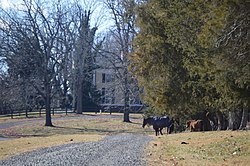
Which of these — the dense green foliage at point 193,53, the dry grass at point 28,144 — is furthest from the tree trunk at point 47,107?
the dense green foliage at point 193,53

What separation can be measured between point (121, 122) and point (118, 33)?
10385 millimetres

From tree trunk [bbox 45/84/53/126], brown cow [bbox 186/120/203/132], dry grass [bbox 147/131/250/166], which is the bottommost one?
dry grass [bbox 147/131/250/166]

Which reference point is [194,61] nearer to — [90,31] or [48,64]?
[48,64]

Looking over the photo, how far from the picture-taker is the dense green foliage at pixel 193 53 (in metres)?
13.0

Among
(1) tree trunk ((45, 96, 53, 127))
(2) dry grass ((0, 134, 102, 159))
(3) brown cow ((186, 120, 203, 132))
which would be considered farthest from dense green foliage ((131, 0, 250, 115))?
(1) tree trunk ((45, 96, 53, 127))

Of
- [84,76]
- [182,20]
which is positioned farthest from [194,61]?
[84,76]

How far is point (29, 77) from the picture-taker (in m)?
55.2

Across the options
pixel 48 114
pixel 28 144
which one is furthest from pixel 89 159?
pixel 48 114

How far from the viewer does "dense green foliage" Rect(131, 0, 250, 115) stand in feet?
42.7

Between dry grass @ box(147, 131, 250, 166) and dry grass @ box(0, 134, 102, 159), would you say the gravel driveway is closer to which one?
dry grass @ box(147, 131, 250, 166)

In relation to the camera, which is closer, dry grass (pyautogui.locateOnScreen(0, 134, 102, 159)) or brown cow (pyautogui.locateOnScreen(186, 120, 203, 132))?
dry grass (pyautogui.locateOnScreen(0, 134, 102, 159))

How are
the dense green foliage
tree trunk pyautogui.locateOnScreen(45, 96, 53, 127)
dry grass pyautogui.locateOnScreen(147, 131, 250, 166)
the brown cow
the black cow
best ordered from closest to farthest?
the dense green foliage → dry grass pyautogui.locateOnScreen(147, 131, 250, 166) → the brown cow → the black cow → tree trunk pyautogui.locateOnScreen(45, 96, 53, 127)

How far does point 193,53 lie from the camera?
53.8ft

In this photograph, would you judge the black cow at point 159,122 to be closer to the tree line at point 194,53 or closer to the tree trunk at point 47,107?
the tree line at point 194,53
